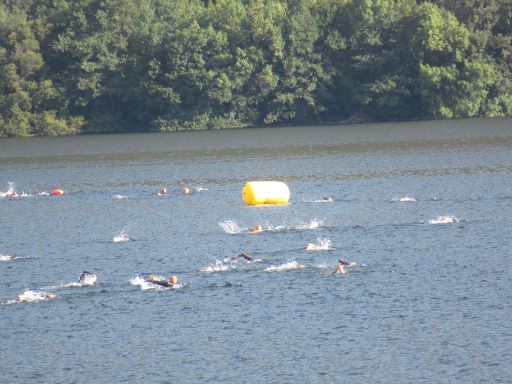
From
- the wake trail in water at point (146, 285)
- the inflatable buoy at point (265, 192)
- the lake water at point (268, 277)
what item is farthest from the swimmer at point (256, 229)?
the wake trail in water at point (146, 285)

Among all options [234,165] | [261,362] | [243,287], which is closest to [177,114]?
[234,165]

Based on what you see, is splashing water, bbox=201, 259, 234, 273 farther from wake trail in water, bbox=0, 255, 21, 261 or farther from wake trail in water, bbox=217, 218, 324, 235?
wake trail in water, bbox=0, 255, 21, 261

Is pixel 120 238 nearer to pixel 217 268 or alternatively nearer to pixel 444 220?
pixel 217 268

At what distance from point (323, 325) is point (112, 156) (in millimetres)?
59685

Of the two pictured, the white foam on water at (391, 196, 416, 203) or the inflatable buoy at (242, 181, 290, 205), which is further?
the inflatable buoy at (242, 181, 290, 205)

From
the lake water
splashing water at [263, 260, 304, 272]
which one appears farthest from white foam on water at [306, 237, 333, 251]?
splashing water at [263, 260, 304, 272]

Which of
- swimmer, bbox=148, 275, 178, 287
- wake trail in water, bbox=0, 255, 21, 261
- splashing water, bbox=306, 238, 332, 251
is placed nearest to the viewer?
swimmer, bbox=148, 275, 178, 287

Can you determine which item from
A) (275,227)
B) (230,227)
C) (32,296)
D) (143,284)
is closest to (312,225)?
(275,227)

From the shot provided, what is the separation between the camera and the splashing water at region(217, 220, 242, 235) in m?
47.6

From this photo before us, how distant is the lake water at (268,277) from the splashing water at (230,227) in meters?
0.24

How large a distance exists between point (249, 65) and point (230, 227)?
66.7 metres

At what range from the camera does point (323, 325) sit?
1222 inches

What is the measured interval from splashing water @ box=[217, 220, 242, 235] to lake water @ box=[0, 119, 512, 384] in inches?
9.6

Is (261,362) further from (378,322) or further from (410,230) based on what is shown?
(410,230)
